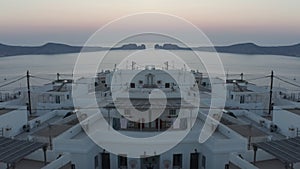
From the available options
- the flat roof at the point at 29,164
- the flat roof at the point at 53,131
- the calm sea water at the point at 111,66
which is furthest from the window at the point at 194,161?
the calm sea water at the point at 111,66

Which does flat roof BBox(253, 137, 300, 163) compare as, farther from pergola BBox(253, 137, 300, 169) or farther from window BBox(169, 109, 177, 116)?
window BBox(169, 109, 177, 116)

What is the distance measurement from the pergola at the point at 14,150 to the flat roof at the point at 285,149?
6.40 m

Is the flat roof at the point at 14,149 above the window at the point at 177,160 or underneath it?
above

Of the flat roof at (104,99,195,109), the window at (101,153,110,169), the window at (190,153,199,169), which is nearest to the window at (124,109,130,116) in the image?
the flat roof at (104,99,195,109)

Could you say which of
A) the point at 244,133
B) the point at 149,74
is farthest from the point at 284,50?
the point at 244,133

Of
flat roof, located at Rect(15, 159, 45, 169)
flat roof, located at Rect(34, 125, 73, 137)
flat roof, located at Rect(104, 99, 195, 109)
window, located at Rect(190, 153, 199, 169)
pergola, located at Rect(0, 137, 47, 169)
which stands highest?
flat roof, located at Rect(104, 99, 195, 109)

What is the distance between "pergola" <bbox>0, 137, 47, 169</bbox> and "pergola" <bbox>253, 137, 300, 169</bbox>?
640 cm

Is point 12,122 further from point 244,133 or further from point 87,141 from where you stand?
point 244,133

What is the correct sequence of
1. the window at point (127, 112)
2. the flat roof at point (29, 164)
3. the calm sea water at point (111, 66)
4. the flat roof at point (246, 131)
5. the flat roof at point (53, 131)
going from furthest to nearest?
the calm sea water at point (111, 66) → the window at point (127, 112) → the flat roof at point (53, 131) → the flat roof at point (246, 131) → the flat roof at point (29, 164)

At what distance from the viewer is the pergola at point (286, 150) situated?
7.01 metres

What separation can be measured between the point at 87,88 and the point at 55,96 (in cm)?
339

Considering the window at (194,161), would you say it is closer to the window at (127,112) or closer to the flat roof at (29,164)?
the window at (127,112)

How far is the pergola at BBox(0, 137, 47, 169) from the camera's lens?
7036 millimetres

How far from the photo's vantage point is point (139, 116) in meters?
13.1
